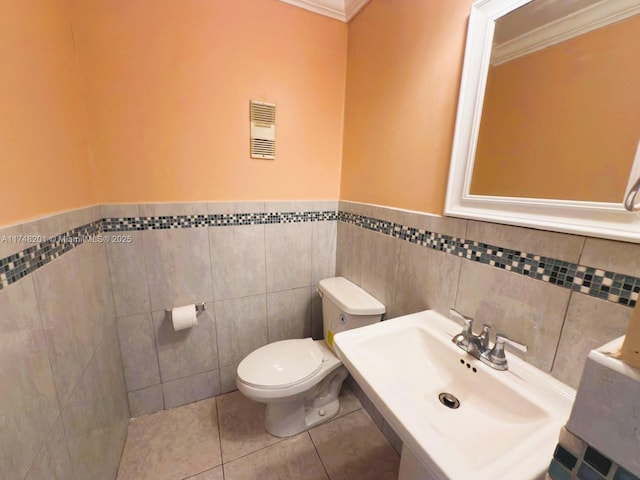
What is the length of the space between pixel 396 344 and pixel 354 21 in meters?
1.73

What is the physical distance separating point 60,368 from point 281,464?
107 centimetres

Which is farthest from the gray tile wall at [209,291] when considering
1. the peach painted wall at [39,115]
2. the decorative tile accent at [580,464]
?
the decorative tile accent at [580,464]

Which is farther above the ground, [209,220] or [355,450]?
[209,220]

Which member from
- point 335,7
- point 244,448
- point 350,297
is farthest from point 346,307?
point 335,7

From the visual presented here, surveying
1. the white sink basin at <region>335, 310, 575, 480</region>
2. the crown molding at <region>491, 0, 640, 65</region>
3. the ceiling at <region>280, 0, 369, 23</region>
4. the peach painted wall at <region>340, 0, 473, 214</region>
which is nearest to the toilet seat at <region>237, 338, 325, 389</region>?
the white sink basin at <region>335, 310, 575, 480</region>

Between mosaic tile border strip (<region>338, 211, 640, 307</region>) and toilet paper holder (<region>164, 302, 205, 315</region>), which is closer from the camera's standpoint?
mosaic tile border strip (<region>338, 211, 640, 307</region>)

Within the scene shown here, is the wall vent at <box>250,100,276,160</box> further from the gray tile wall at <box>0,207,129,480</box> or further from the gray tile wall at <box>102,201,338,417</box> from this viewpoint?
the gray tile wall at <box>0,207,129,480</box>

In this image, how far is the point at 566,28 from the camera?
71 centimetres

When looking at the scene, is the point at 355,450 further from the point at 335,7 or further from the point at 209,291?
the point at 335,7

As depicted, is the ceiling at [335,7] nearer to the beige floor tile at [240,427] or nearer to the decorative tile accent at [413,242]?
the decorative tile accent at [413,242]

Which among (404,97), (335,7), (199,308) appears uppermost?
(335,7)

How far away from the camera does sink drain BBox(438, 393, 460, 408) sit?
2.67ft

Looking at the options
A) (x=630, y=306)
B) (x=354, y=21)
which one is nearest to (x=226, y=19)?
(x=354, y=21)

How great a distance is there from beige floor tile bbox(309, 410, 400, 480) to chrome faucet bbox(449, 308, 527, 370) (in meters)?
0.89
